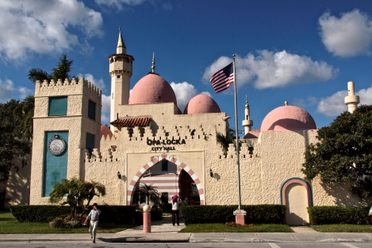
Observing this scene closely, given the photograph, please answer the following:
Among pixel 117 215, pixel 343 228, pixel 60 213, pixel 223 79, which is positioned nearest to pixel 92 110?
→ pixel 60 213

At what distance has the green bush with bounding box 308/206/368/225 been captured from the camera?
19778 mm

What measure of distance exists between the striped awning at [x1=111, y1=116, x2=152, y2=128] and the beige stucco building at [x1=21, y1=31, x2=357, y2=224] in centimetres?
8

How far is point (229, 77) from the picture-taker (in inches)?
846

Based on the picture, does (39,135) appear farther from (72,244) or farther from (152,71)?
(152,71)

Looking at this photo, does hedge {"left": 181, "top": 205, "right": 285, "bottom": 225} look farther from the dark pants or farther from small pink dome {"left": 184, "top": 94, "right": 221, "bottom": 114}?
small pink dome {"left": 184, "top": 94, "right": 221, "bottom": 114}

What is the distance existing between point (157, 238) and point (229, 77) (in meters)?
9.55

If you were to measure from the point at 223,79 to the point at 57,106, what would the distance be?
448 inches

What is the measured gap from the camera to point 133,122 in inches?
1187

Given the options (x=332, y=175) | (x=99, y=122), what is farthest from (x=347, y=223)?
(x=99, y=122)

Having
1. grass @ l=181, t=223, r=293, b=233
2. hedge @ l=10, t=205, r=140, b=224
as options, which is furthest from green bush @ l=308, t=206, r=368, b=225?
hedge @ l=10, t=205, r=140, b=224

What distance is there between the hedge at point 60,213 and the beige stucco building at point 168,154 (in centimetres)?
142

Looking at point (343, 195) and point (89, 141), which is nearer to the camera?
point (343, 195)

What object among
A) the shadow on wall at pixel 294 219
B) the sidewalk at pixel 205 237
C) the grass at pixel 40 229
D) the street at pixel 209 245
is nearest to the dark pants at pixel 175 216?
the grass at pixel 40 229

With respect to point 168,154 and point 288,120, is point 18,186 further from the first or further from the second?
point 288,120
